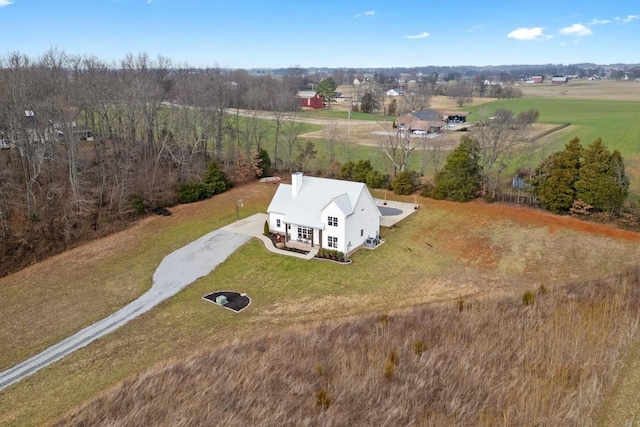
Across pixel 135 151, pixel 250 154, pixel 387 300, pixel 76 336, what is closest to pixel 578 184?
pixel 387 300

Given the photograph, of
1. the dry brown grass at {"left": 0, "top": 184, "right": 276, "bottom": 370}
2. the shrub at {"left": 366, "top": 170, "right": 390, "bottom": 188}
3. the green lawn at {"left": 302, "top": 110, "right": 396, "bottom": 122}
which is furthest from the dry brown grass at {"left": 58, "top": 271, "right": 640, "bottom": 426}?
the green lawn at {"left": 302, "top": 110, "right": 396, "bottom": 122}

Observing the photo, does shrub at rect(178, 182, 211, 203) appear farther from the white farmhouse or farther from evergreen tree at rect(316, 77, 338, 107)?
evergreen tree at rect(316, 77, 338, 107)

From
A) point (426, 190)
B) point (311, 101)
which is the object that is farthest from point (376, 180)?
point (311, 101)

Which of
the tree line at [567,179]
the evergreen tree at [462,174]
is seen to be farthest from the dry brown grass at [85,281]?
the tree line at [567,179]

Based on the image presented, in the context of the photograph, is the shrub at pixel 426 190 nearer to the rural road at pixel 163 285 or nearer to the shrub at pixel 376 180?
the shrub at pixel 376 180

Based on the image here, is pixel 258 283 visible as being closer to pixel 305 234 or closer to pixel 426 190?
pixel 305 234
